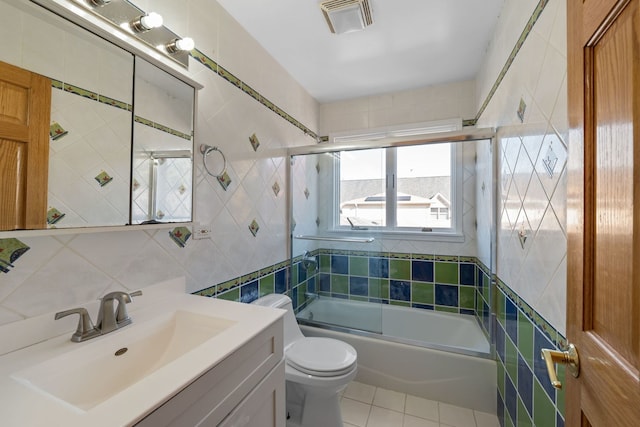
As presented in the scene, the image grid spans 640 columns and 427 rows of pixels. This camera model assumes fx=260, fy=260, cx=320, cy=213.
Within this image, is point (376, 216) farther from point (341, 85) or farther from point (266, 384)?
point (266, 384)

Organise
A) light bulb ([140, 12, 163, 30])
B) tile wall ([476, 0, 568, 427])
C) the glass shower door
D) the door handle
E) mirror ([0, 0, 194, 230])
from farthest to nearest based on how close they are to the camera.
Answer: the glass shower door < light bulb ([140, 12, 163, 30]) < tile wall ([476, 0, 568, 427]) < mirror ([0, 0, 194, 230]) < the door handle

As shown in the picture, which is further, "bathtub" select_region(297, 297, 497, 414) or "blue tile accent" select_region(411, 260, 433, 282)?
"blue tile accent" select_region(411, 260, 433, 282)

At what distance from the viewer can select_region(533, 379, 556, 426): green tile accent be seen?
0.90 m

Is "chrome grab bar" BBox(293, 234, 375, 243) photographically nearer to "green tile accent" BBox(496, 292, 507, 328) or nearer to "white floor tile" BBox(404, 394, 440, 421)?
"green tile accent" BBox(496, 292, 507, 328)

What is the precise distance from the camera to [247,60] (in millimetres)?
1666

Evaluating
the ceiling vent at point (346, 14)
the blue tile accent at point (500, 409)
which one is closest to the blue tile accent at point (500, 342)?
the blue tile accent at point (500, 409)

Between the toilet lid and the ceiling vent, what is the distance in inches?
76.6

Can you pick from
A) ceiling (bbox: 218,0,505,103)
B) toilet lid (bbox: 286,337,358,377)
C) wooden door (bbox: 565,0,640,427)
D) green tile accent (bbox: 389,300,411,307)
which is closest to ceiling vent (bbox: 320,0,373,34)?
ceiling (bbox: 218,0,505,103)

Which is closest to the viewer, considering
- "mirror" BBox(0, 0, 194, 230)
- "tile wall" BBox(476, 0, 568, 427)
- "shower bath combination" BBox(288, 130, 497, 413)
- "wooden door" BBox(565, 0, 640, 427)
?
"wooden door" BBox(565, 0, 640, 427)

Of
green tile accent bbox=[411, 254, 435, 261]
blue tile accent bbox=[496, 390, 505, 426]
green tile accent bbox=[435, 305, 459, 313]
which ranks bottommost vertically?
blue tile accent bbox=[496, 390, 505, 426]

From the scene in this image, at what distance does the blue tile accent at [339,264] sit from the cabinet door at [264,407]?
1.34 meters

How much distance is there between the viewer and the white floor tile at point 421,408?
1613 mm

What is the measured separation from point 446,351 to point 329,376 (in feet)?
2.82

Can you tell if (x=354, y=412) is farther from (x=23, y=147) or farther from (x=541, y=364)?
(x=23, y=147)
